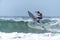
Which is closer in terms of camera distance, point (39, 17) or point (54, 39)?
point (54, 39)

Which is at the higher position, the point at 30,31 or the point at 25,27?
the point at 30,31

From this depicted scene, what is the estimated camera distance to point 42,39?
9531 millimetres

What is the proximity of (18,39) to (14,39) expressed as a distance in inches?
7.5

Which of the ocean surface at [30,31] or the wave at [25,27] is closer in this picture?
the ocean surface at [30,31]

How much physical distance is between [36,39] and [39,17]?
14747 millimetres

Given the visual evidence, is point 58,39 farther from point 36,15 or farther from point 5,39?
point 36,15

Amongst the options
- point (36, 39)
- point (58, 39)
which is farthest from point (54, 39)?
point (36, 39)

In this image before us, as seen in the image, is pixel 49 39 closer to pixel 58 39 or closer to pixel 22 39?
pixel 58 39

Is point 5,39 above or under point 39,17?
above

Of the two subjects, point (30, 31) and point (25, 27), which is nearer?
point (30, 31)

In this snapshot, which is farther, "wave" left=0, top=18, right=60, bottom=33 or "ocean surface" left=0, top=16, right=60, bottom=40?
"wave" left=0, top=18, right=60, bottom=33

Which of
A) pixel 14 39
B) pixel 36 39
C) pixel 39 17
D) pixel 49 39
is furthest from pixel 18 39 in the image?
pixel 39 17

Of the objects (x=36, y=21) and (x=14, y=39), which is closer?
(x=14, y=39)

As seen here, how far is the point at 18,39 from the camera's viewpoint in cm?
949
